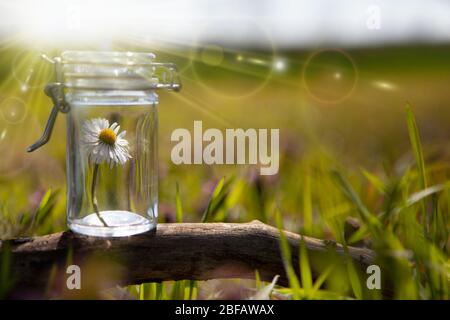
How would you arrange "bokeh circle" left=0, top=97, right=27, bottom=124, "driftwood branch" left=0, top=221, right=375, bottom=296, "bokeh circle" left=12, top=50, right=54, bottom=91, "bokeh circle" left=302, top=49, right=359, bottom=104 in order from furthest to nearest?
1. "bokeh circle" left=302, top=49, right=359, bottom=104
2. "bokeh circle" left=0, top=97, right=27, bottom=124
3. "bokeh circle" left=12, top=50, right=54, bottom=91
4. "driftwood branch" left=0, top=221, right=375, bottom=296

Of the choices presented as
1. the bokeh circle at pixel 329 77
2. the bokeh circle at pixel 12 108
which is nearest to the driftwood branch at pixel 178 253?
the bokeh circle at pixel 12 108

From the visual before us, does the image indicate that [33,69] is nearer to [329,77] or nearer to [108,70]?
[108,70]

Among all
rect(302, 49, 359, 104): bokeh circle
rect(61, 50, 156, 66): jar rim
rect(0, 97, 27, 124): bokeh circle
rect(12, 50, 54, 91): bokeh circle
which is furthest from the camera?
rect(302, 49, 359, 104): bokeh circle

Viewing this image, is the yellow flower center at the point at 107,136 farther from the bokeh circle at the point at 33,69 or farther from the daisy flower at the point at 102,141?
the bokeh circle at the point at 33,69

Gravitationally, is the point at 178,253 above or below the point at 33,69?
below

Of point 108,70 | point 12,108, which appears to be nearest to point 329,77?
point 12,108

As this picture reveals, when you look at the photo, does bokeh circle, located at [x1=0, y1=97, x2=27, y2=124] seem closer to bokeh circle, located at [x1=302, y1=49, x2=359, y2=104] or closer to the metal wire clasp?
the metal wire clasp

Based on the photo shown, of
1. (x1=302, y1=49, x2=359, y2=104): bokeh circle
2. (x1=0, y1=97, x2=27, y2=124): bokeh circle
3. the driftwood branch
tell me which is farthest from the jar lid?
(x1=302, y1=49, x2=359, y2=104): bokeh circle
